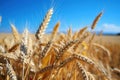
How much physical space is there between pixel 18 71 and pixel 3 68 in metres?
0.08

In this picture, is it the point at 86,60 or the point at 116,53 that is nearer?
the point at 86,60

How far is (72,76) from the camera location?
1.55 meters

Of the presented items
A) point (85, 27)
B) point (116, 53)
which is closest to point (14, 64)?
point (85, 27)

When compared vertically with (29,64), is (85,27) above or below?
above

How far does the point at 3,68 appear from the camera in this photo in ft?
4.61

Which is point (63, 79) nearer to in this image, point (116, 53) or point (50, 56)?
point (50, 56)

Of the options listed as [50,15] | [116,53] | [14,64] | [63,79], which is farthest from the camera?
[116,53]

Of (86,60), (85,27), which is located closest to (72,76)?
(86,60)

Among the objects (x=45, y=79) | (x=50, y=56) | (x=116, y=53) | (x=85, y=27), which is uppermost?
(x=85, y=27)

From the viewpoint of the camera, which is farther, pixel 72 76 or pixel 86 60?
pixel 72 76

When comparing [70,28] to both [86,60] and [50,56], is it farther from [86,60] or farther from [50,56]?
[86,60]

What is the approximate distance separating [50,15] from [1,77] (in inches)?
16.5

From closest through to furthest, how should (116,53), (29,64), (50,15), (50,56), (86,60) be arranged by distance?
(86,60) < (29,64) < (50,15) < (50,56) < (116,53)

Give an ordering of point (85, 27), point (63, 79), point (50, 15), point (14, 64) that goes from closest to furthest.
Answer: point (50, 15) < point (14, 64) < point (63, 79) < point (85, 27)
